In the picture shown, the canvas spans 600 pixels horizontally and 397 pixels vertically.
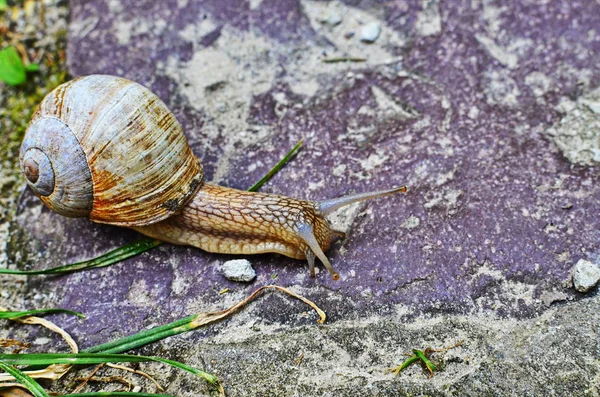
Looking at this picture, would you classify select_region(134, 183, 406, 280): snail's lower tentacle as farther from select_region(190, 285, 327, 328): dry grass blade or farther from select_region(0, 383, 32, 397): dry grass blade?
select_region(0, 383, 32, 397): dry grass blade

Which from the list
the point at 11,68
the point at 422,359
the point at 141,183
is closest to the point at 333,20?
the point at 141,183

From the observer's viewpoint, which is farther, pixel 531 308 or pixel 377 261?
pixel 377 261

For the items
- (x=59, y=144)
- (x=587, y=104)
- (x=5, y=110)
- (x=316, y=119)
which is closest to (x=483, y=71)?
(x=587, y=104)

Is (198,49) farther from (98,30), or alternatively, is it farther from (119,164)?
(119,164)

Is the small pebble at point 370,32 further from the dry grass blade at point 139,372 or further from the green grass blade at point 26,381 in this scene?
the green grass blade at point 26,381

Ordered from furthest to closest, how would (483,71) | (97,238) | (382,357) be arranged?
(483,71) → (97,238) → (382,357)

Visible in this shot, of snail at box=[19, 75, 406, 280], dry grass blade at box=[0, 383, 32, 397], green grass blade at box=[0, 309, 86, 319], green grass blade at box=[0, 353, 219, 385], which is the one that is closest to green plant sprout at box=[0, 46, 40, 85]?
snail at box=[19, 75, 406, 280]

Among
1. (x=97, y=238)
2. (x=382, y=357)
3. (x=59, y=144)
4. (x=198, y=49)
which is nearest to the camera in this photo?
(x=382, y=357)
